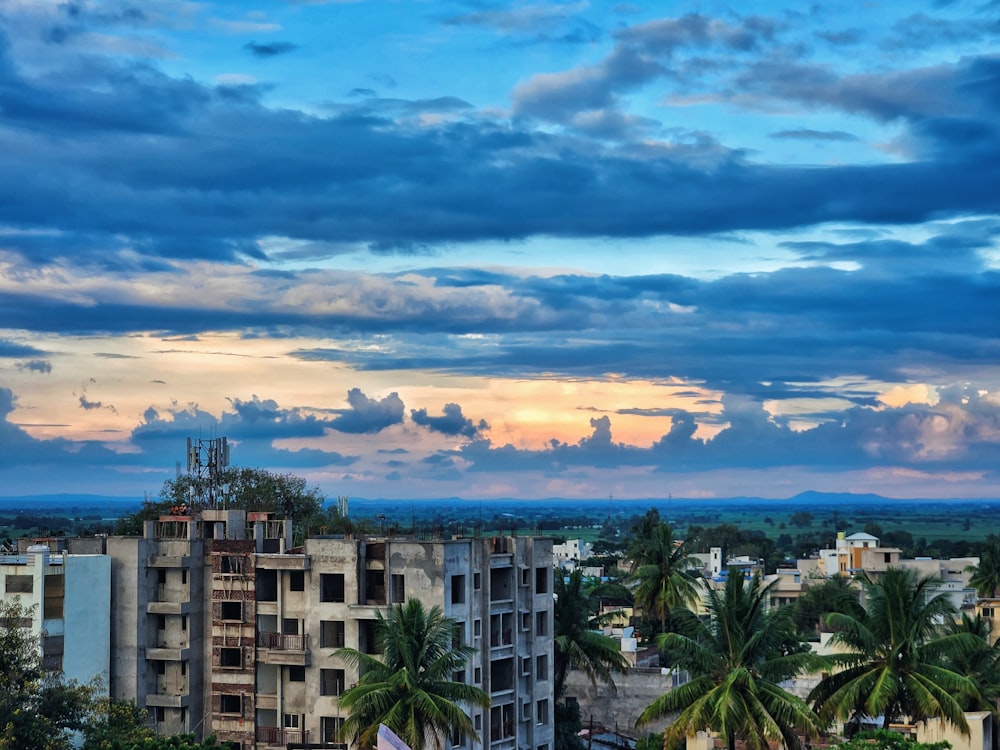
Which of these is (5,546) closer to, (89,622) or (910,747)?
(89,622)

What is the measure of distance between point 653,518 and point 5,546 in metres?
49.8

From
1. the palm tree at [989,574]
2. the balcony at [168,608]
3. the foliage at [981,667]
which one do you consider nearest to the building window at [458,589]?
the balcony at [168,608]

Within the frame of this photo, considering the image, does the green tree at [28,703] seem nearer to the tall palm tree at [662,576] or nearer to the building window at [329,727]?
the building window at [329,727]

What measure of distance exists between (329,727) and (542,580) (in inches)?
533

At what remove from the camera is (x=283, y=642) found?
64.2 m

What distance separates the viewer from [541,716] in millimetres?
69188

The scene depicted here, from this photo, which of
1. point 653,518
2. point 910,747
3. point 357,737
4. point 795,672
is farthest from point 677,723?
point 653,518

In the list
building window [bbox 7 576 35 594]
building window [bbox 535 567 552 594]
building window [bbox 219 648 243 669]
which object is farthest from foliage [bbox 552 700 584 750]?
building window [bbox 7 576 35 594]

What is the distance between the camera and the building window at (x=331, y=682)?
206ft

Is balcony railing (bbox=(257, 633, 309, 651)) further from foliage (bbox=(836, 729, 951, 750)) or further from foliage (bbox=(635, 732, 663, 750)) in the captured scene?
foliage (bbox=(836, 729, 951, 750))

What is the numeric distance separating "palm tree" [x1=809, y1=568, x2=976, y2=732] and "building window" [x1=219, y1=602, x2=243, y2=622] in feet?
94.0

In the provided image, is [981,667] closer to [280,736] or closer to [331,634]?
[331,634]

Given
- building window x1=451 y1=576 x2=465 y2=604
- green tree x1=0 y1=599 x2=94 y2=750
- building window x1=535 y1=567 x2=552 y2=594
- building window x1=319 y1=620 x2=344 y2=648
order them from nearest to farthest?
green tree x1=0 y1=599 x2=94 y2=750
building window x1=451 y1=576 x2=465 y2=604
building window x1=319 y1=620 x2=344 y2=648
building window x1=535 y1=567 x2=552 y2=594

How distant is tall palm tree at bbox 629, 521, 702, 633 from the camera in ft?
299
